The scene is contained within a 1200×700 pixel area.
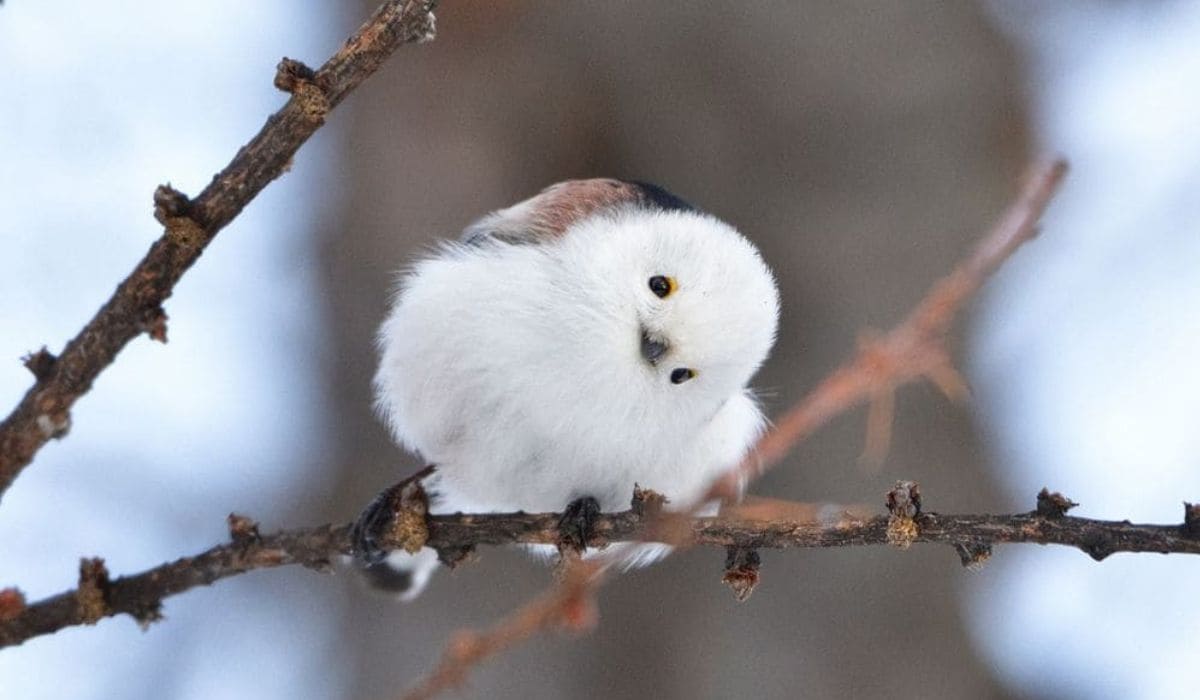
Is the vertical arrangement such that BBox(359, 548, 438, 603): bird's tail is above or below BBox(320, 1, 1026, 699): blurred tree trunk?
below

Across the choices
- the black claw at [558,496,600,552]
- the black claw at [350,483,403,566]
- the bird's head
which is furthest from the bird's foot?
the bird's head

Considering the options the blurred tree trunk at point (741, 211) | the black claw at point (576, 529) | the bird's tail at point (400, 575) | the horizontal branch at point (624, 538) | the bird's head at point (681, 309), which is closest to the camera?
the horizontal branch at point (624, 538)

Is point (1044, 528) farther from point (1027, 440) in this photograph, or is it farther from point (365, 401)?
point (365, 401)

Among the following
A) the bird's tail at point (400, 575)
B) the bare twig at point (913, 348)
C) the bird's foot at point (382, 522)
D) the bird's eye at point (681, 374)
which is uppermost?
the bird's eye at point (681, 374)

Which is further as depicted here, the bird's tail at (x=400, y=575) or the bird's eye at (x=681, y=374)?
the bird's tail at (x=400, y=575)

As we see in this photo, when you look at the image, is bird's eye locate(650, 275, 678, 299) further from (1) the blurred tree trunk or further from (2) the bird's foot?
(1) the blurred tree trunk

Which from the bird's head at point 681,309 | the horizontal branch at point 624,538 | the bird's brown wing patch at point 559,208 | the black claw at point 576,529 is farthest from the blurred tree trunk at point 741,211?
the horizontal branch at point 624,538

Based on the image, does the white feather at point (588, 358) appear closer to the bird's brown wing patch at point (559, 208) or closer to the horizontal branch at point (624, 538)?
the bird's brown wing patch at point (559, 208)
